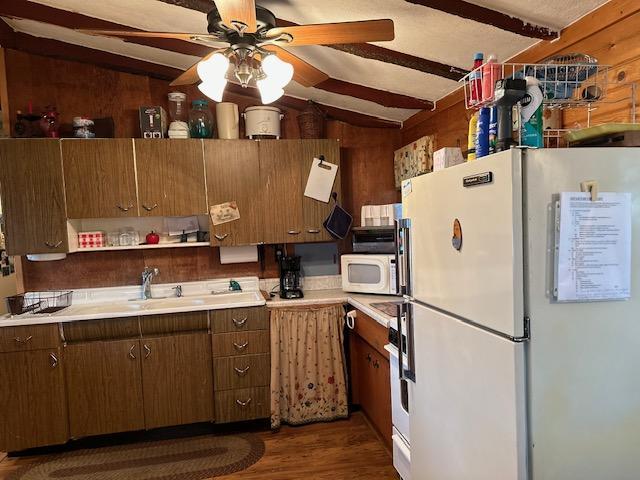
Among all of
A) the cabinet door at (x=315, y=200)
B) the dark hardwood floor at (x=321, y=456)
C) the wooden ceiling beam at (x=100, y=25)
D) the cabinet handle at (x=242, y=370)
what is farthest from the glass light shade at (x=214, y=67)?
the dark hardwood floor at (x=321, y=456)

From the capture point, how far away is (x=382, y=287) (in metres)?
2.91

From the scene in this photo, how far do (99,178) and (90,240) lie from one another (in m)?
0.47

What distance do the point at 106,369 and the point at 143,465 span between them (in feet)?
2.14

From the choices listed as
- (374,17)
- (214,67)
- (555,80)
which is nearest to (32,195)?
(214,67)

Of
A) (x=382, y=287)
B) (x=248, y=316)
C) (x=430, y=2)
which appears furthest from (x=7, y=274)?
(x=430, y=2)

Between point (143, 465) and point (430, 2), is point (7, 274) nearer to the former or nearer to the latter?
point (143, 465)

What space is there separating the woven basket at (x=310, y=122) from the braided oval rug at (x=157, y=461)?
7.59 feet

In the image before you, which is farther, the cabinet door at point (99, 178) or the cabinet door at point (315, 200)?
the cabinet door at point (315, 200)

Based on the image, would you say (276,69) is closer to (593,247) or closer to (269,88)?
(269,88)

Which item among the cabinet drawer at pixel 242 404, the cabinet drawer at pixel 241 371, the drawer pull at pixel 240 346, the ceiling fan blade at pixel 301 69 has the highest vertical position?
the ceiling fan blade at pixel 301 69

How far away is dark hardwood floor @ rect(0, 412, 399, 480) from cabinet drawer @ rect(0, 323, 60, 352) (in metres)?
0.75

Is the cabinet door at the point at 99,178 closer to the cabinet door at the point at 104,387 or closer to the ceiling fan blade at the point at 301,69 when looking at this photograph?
the cabinet door at the point at 104,387

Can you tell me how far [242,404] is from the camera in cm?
280

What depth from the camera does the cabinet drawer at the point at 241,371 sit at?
277 centimetres
